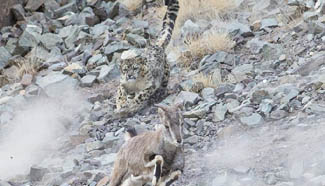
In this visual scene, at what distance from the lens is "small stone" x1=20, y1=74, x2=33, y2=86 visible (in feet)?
45.7

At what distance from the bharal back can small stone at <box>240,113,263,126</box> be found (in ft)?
7.66

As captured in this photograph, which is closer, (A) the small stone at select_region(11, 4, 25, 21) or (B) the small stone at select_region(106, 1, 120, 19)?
(B) the small stone at select_region(106, 1, 120, 19)

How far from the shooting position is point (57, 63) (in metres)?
15.0

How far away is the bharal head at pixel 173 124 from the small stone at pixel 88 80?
19.5 feet

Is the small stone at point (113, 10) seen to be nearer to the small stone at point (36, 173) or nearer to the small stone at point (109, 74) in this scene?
the small stone at point (109, 74)

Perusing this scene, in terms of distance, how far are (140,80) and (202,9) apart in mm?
4274

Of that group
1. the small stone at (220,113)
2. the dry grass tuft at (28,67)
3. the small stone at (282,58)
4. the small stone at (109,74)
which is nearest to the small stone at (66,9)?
the dry grass tuft at (28,67)

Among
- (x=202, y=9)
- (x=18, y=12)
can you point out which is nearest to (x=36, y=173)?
(x=202, y=9)

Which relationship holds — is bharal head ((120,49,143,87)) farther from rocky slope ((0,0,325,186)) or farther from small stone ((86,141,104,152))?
small stone ((86,141,104,152))

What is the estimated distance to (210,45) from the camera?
12.9 meters

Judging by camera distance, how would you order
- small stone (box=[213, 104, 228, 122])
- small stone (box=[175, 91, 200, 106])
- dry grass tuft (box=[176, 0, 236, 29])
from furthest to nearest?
dry grass tuft (box=[176, 0, 236, 29]) < small stone (box=[175, 91, 200, 106]) < small stone (box=[213, 104, 228, 122])

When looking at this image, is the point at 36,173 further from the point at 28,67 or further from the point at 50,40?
the point at 50,40

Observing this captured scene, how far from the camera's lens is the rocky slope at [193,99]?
8.41 m

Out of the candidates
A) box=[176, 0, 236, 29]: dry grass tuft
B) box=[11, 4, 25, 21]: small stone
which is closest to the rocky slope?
box=[176, 0, 236, 29]: dry grass tuft
